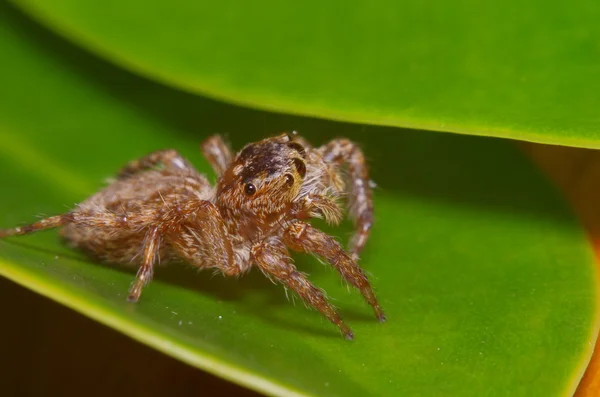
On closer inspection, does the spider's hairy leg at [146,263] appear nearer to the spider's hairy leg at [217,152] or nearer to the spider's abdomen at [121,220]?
the spider's abdomen at [121,220]

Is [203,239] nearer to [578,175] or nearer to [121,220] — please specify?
[121,220]

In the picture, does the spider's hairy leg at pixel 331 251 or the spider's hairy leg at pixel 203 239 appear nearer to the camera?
the spider's hairy leg at pixel 331 251

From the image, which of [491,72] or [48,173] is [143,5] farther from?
[491,72]

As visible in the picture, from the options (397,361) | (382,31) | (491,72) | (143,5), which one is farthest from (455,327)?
(143,5)

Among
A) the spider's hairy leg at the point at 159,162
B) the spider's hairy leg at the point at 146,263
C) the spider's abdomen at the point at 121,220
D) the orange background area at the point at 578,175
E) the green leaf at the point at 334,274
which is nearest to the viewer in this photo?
the green leaf at the point at 334,274

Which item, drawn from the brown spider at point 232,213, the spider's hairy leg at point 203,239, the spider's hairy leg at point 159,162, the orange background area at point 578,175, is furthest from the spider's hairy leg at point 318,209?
the orange background area at point 578,175

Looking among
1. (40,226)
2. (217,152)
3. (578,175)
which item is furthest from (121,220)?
(578,175)

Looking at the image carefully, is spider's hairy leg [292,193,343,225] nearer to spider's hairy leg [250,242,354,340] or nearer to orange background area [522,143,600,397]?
spider's hairy leg [250,242,354,340]

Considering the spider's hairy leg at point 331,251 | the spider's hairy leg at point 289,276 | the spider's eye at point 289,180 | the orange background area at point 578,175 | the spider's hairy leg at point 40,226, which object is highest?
the orange background area at point 578,175
